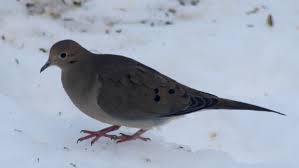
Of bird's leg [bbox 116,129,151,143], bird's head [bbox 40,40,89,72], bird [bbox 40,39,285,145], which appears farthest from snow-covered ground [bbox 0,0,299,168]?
bird's head [bbox 40,40,89,72]

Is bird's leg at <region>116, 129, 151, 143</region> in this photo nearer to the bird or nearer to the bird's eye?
the bird

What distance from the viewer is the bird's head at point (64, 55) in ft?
17.0

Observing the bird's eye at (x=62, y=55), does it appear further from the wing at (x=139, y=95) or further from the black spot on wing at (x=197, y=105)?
the black spot on wing at (x=197, y=105)

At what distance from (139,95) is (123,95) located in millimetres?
89

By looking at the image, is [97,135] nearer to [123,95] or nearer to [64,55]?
[123,95]

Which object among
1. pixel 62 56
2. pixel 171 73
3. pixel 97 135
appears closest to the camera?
pixel 97 135

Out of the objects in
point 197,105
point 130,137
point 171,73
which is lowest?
point 130,137

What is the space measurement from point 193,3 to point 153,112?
2.28 m

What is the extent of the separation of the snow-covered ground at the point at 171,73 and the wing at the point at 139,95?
19 centimetres

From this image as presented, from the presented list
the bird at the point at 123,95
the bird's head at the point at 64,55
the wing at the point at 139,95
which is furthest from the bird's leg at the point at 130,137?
the bird's head at the point at 64,55

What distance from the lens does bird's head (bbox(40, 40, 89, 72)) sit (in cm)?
517

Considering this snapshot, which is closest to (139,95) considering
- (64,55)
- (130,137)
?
(130,137)

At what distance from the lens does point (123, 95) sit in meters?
5.04

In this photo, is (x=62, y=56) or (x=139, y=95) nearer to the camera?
(x=139, y=95)
